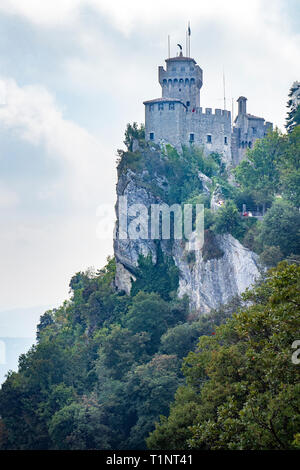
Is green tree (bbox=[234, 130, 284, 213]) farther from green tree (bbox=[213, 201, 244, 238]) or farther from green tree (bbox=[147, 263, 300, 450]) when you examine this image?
green tree (bbox=[147, 263, 300, 450])

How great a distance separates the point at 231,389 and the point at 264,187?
30088 millimetres

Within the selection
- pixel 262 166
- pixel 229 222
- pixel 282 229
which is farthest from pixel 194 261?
pixel 282 229

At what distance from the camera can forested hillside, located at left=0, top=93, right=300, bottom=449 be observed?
4375 cm

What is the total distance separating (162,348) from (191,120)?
25357mm

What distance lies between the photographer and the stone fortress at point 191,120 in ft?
252

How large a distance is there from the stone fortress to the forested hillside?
5.40ft

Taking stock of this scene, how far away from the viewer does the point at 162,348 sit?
203 feet

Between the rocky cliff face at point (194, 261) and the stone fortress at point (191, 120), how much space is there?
208 inches

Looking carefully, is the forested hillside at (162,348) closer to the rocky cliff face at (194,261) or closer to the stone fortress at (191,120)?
the rocky cliff face at (194,261)

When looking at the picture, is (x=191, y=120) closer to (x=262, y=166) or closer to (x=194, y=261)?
(x=262, y=166)

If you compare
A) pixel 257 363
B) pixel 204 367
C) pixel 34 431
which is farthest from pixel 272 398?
pixel 34 431

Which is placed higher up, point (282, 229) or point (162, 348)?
point (282, 229)

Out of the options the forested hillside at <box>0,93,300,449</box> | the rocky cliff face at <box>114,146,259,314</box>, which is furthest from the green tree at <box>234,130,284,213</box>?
the rocky cliff face at <box>114,146,259,314</box>
